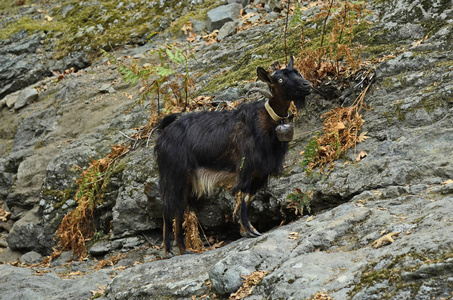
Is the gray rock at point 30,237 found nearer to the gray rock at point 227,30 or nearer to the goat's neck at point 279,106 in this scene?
the goat's neck at point 279,106

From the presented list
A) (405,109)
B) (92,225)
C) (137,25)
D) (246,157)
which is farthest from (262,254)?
(137,25)

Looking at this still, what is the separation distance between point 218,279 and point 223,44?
812 centimetres

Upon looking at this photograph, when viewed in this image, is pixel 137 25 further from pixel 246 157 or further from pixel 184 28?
pixel 246 157

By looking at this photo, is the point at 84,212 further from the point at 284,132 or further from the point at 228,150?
the point at 284,132

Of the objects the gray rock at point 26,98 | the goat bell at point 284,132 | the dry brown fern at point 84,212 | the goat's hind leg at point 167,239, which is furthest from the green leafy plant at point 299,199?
the gray rock at point 26,98

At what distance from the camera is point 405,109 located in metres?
6.63

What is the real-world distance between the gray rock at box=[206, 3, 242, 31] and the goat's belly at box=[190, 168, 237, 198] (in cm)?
700

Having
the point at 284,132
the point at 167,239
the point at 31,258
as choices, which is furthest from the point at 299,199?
the point at 31,258

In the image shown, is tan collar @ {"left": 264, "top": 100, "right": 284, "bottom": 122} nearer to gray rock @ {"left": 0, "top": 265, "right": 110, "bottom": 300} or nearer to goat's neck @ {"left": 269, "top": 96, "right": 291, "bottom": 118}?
goat's neck @ {"left": 269, "top": 96, "right": 291, "bottom": 118}

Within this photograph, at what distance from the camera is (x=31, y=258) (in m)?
9.03

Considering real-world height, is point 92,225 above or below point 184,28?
below

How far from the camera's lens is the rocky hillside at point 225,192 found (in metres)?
4.10

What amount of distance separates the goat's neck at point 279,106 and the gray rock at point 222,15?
6.94m

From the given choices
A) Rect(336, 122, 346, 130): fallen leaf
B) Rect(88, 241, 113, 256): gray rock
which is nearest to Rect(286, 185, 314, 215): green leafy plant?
Rect(336, 122, 346, 130): fallen leaf
